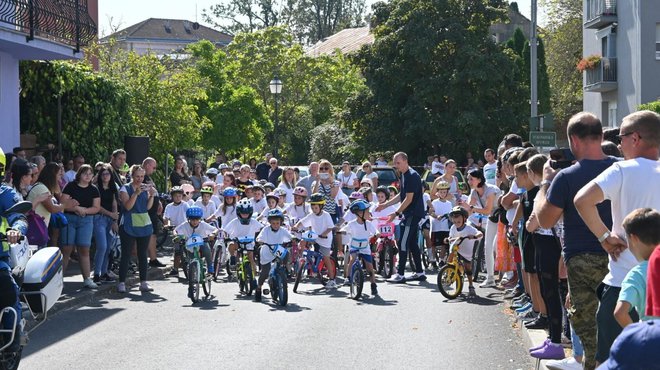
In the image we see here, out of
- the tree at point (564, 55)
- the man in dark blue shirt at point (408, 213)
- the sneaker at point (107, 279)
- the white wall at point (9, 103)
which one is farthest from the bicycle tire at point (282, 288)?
the tree at point (564, 55)

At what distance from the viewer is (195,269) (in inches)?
591

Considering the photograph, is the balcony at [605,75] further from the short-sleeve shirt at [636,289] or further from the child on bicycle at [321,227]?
the short-sleeve shirt at [636,289]

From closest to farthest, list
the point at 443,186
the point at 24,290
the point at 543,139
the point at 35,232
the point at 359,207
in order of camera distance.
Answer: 1. the point at 24,290
2. the point at 35,232
3. the point at 359,207
4. the point at 443,186
5. the point at 543,139

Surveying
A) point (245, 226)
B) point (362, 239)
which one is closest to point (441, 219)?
point (362, 239)

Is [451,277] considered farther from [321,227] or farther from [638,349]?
[638,349]

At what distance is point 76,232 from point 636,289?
11691 millimetres

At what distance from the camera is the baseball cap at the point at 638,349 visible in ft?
12.4

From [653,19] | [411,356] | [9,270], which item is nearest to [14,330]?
[9,270]

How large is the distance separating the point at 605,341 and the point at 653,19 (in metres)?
38.4

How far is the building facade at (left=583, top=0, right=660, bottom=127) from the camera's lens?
42969 mm

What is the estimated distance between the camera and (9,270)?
9023 mm

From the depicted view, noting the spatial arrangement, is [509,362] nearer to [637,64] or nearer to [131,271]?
[131,271]

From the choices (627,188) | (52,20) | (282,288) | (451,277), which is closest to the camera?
(627,188)

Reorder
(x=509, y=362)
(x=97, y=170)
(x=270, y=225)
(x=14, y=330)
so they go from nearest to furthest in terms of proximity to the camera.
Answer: (x=14, y=330) < (x=509, y=362) < (x=270, y=225) < (x=97, y=170)
